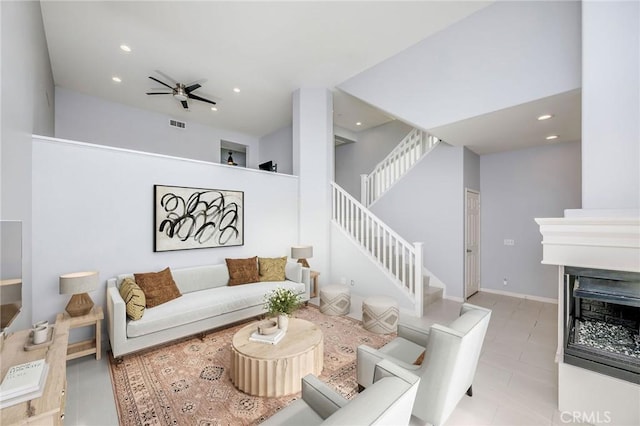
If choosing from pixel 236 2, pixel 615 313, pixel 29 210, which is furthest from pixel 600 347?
pixel 29 210

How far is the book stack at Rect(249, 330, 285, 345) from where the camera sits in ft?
7.83

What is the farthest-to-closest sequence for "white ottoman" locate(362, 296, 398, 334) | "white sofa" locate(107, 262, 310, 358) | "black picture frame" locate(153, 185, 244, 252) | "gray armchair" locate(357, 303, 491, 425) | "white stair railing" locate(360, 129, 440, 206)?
"white stair railing" locate(360, 129, 440, 206) < "black picture frame" locate(153, 185, 244, 252) < "white ottoman" locate(362, 296, 398, 334) < "white sofa" locate(107, 262, 310, 358) < "gray armchair" locate(357, 303, 491, 425)

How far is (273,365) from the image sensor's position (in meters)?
2.13

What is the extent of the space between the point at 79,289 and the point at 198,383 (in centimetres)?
156

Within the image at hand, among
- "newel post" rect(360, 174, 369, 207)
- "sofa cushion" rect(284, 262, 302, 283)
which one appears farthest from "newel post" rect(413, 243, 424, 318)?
"newel post" rect(360, 174, 369, 207)

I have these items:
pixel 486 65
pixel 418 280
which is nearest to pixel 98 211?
pixel 418 280

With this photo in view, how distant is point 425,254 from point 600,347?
11.5 ft

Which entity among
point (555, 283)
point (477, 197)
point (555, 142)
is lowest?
point (555, 283)

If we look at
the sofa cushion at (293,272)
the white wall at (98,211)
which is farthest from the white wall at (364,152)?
the white wall at (98,211)

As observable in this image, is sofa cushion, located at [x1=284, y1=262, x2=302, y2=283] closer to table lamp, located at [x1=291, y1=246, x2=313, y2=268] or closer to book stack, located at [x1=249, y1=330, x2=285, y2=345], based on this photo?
table lamp, located at [x1=291, y1=246, x2=313, y2=268]

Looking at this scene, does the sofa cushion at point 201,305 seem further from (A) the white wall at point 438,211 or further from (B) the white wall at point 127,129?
(B) the white wall at point 127,129

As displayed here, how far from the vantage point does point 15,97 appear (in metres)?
2.08

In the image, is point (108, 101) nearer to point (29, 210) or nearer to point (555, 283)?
point (29, 210)

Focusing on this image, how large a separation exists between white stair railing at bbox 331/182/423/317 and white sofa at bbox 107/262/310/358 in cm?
125
